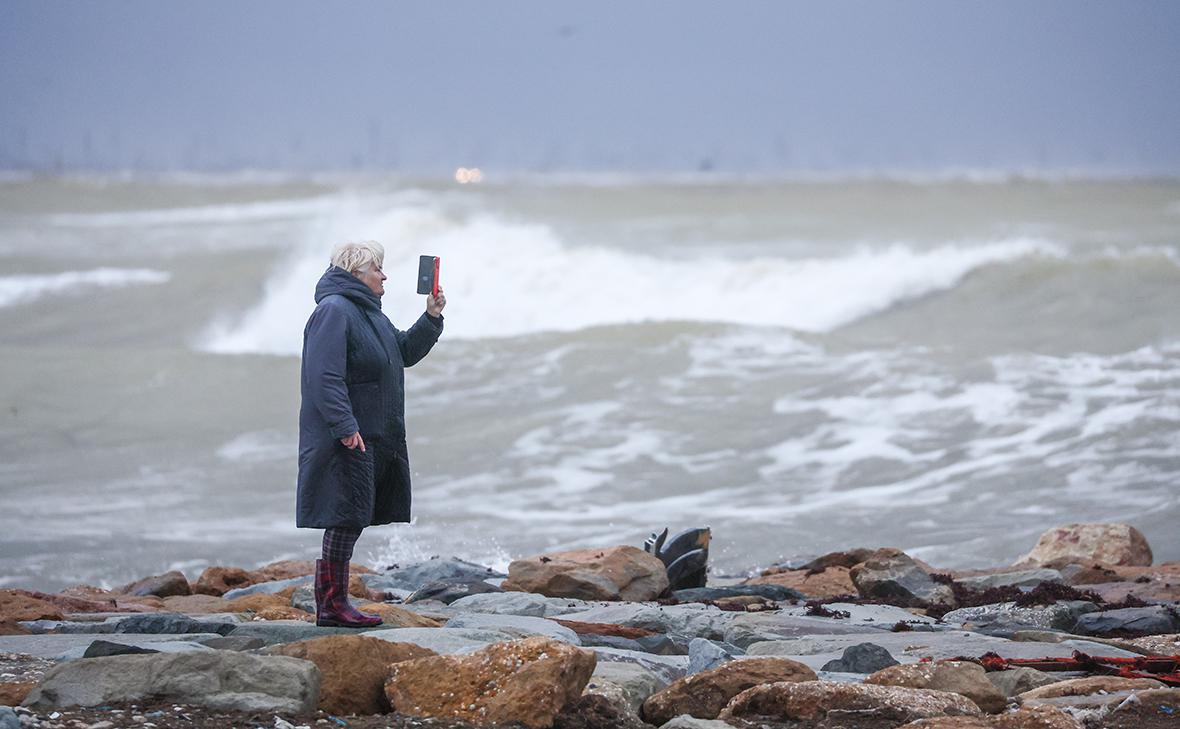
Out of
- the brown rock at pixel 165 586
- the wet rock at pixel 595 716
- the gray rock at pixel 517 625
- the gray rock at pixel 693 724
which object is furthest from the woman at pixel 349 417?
the brown rock at pixel 165 586

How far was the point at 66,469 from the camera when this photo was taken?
1748cm

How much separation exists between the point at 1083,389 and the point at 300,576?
1268cm

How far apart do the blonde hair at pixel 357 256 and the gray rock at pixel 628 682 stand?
5.73 feet

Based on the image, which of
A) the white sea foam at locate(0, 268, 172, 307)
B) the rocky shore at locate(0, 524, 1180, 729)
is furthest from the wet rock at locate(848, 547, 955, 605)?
the white sea foam at locate(0, 268, 172, 307)

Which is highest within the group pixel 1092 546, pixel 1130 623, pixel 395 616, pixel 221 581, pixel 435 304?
pixel 435 304

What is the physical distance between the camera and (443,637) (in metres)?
5.87

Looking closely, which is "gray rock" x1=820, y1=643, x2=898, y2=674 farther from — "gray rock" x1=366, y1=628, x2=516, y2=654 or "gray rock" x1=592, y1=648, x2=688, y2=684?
"gray rock" x1=366, y1=628, x2=516, y2=654

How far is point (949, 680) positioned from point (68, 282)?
32347mm

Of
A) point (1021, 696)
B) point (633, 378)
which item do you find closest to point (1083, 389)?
point (633, 378)

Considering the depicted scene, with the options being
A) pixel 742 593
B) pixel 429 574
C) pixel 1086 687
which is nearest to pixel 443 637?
pixel 1086 687

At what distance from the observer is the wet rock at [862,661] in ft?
19.9

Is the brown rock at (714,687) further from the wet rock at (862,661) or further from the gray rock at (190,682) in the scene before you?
the gray rock at (190,682)

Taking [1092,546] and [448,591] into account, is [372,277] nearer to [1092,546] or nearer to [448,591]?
[448,591]

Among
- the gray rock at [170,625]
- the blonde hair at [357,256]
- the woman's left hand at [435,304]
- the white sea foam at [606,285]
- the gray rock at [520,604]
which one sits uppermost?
the white sea foam at [606,285]
